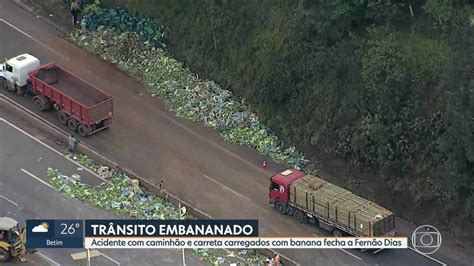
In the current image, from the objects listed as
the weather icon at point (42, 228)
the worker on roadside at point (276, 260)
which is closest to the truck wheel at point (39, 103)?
the weather icon at point (42, 228)

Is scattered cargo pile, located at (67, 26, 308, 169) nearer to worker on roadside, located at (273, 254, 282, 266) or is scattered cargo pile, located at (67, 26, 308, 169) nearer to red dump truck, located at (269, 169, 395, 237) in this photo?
red dump truck, located at (269, 169, 395, 237)

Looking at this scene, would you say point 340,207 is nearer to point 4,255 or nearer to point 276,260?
point 276,260

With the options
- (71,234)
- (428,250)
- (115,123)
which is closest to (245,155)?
(115,123)

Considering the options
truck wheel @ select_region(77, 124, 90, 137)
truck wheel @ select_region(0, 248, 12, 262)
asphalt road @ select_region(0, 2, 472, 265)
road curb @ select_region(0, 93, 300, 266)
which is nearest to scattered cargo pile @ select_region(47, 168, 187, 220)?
road curb @ select_region(0, 93, 300, 266)

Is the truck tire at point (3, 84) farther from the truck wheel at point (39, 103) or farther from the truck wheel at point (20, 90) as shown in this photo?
the truck wheel at point (39, 103)

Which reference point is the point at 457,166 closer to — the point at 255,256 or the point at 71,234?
the point at 255,256

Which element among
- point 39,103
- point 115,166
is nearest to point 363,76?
point 115,166
